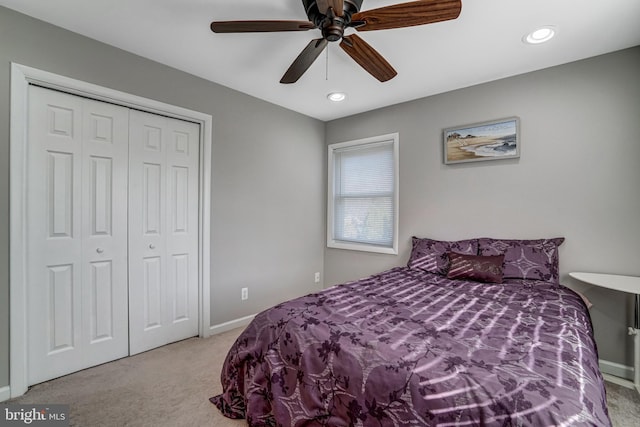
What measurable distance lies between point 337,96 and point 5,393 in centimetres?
345

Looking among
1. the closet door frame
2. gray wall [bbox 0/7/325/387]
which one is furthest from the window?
the closet door frame

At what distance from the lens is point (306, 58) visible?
1796 mm

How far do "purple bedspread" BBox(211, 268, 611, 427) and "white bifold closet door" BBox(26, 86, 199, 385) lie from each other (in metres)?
1.14

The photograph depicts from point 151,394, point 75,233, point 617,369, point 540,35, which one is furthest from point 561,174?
point 75,233

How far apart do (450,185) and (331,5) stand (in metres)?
2.18

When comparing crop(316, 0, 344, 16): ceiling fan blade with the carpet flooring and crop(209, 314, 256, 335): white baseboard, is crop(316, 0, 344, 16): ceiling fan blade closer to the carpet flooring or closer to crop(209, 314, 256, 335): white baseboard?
the carpet flooring

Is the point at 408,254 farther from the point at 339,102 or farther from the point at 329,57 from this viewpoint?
the point at 329,57

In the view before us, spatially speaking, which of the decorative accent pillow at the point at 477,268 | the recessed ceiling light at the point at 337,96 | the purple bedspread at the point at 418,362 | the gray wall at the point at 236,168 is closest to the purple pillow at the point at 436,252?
the decorative accent pillow at the point at 477,268

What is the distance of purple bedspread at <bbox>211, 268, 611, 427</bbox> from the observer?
0.95m

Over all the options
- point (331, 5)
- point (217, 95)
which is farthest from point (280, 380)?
point (217, 95)

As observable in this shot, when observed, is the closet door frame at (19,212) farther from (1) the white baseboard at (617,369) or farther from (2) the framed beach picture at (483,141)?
(1) the white baseboard at (617,369)

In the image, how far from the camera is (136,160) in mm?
2432

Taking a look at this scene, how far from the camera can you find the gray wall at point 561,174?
219cm

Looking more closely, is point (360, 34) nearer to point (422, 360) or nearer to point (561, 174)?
point (561, 174)
